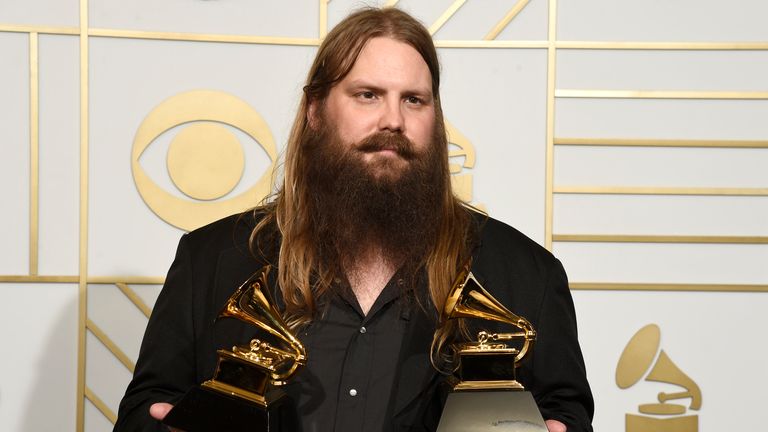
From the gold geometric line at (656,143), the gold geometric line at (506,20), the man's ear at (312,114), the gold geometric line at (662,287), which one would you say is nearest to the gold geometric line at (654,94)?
the gold geometric line at (656,143)

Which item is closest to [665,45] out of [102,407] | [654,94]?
[654,94]

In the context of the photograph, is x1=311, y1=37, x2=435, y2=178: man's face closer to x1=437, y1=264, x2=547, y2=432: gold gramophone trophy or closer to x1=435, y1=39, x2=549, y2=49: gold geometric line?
x1=437, y1=264, x2=547, y2=432: gold gramophone trophy

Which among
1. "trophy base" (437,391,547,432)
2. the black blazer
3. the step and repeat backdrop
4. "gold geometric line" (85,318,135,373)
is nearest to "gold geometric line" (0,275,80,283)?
the step and repeat backdrop

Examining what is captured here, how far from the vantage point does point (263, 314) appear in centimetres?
178

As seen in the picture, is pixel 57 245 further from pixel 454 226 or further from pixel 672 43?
pixel 672 43

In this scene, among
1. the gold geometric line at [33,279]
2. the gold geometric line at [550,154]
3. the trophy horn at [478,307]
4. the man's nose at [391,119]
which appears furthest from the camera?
the gold geometric line at [550,154]

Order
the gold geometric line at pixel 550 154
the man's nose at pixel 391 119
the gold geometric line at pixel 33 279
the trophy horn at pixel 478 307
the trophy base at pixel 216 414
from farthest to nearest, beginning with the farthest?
the gold geometric line at pixel 550 154
the gold geometric line at pixel 33 279
the man's nose at pixel 391 119
the trophy horn at pixel 478 307
the trophy base at pixel 216 414

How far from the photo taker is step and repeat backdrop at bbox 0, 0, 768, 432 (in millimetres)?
3123

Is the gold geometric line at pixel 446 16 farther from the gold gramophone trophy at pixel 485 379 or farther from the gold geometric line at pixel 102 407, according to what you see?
the gold geometric line at pixel 102 407

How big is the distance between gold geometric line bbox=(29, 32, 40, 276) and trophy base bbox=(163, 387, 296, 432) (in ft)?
5.31

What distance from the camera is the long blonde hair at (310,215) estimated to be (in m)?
2.06

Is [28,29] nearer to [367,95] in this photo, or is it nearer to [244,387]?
[367,95]

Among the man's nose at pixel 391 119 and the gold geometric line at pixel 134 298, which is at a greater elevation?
the man's nose at pixel 391 119

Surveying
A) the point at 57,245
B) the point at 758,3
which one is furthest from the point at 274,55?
the point at 758,3
